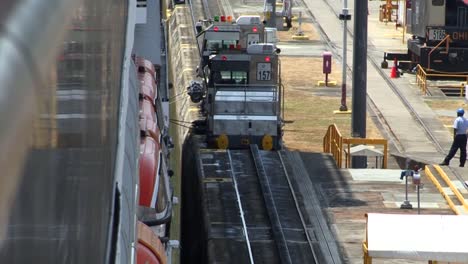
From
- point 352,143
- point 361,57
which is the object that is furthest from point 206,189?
point 361,57

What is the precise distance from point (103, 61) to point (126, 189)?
3.00 metres

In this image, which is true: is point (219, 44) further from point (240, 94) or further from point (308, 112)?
point (308, 112)

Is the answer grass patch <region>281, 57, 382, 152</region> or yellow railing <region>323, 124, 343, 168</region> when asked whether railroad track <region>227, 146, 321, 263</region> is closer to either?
yellow railing <region>323, 124, 343, 168</region>

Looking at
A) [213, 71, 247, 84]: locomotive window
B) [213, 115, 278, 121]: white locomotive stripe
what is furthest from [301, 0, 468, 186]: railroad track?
[213, 71, 247, 84]: locomotive window

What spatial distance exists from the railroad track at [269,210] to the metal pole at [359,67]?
324 centimetres

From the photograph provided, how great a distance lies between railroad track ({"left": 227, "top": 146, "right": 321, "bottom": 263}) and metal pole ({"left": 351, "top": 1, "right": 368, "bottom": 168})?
127 inches

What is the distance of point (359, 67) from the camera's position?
26.0 metres

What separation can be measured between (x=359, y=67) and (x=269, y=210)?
8596 millimetres

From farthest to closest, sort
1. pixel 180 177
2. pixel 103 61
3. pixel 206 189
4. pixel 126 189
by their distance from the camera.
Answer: pixel 180 177
pixel 206 189
pixel 126 189
pixel 103 61

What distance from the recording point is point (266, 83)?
26.7m

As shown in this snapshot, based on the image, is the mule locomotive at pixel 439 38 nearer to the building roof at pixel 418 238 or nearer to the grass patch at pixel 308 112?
the grass patch at pixel 308 112

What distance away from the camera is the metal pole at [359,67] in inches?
1004

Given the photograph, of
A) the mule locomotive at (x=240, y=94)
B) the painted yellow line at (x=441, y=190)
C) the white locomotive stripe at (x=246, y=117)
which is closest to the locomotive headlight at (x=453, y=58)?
the mule locomotive at (x=240, y=94)

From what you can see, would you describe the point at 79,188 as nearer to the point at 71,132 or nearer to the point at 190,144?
the point at 71,132
